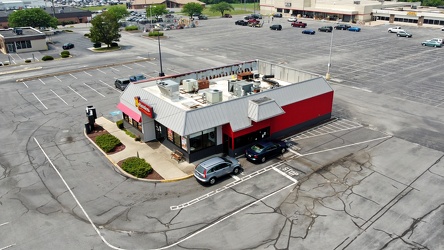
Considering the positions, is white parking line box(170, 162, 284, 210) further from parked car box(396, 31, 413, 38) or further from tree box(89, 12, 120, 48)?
parked car box(396, 31, 413, 38)

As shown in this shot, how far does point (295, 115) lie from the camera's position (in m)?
35.5

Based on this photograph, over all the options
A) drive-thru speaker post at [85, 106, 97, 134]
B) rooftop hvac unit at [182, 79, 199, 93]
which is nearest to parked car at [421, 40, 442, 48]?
rooftop hvac unit at [182, 79, 199, 93]

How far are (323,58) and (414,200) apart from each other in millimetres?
47341

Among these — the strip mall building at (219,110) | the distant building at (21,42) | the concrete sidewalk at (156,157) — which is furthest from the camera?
the distant building at (21,42)

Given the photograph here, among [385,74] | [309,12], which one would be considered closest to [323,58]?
[385,74]

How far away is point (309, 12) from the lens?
12569cm

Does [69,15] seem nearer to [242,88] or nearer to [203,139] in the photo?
[242,88]

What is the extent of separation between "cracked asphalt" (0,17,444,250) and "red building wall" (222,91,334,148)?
1.74 meters

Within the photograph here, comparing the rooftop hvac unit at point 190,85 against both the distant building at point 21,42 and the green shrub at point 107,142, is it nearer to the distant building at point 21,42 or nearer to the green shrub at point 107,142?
the green shrub at point 107,142

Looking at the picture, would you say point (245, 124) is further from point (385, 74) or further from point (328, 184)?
point (385, 74)

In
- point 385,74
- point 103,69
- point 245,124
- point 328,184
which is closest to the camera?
point 328,184

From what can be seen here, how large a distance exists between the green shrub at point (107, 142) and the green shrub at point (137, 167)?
3395 millimetres

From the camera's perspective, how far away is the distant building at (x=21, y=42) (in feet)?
253

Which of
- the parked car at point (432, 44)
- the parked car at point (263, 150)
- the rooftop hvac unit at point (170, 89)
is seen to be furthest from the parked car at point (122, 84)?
the parked car at point (432, 44)
